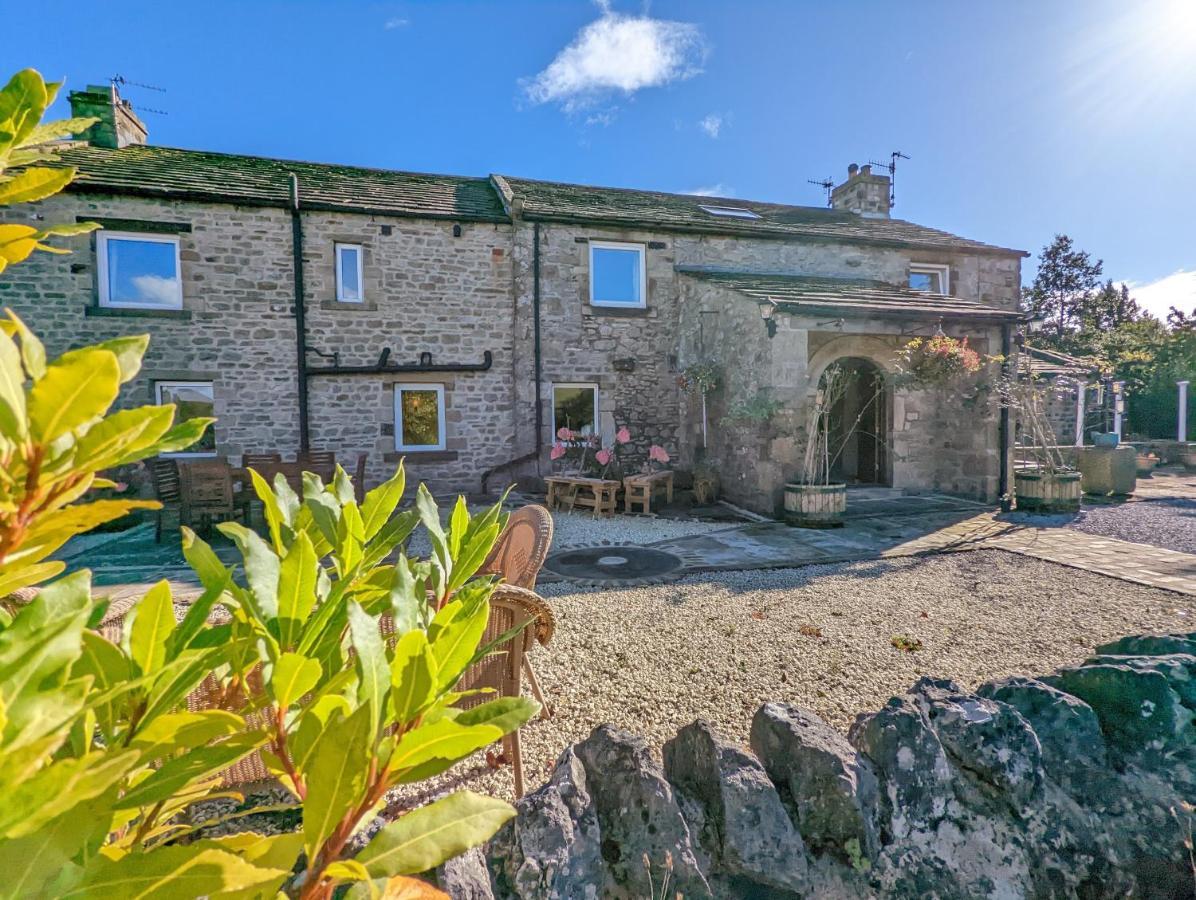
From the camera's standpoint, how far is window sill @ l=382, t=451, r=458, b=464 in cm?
1030

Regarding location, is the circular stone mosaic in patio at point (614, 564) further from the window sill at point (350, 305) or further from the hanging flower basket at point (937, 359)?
the window sill at point (350, 305)

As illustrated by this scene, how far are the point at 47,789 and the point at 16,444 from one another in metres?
0.29

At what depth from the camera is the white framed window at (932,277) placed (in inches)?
504

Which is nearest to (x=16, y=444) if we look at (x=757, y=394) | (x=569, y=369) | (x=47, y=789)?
(x=47, y=789)

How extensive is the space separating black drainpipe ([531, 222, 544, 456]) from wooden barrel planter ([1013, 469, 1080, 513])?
25.3ft

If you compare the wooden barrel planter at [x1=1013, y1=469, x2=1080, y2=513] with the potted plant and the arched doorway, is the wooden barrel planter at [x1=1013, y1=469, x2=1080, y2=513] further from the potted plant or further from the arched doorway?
the potted plant

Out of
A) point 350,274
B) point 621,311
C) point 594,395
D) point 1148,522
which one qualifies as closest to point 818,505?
point 1148,522

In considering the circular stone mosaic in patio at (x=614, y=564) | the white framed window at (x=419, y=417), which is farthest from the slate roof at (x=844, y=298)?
the white framed window at (x=419, y=417)

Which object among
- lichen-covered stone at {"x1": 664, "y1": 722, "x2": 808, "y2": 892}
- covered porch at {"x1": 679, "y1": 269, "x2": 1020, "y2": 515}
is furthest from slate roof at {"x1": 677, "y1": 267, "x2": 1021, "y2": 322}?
lichen-covered stone at {"x1": 664, "y1": 722, "x2": 808, "y2": 892}

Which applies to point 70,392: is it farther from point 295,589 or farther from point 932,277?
point 932,277

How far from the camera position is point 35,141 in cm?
69

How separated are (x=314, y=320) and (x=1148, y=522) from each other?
12789mm

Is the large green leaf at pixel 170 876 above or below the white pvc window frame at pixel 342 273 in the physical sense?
below

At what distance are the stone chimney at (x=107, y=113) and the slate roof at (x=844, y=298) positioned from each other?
34.0 ft
